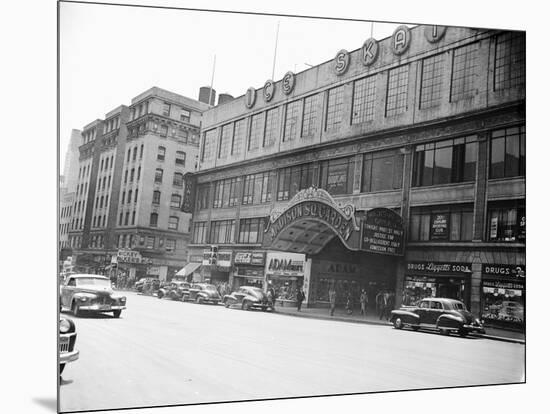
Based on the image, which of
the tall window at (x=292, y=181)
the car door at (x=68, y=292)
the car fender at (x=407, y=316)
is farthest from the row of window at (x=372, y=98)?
the car fender at (x=407, y=316)

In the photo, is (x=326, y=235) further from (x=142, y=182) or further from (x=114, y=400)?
(x=114, y=400)

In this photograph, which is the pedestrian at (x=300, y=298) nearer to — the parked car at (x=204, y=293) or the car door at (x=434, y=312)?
the parked car at (x=204, y=293)

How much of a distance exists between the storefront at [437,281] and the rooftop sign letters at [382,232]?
0.49 m

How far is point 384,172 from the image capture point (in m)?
10.3

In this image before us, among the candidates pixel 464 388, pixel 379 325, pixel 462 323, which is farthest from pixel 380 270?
pixel 464 388

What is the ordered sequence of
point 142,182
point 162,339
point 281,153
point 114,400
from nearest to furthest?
point 114,400 → point 162,339 → point 142,182 → point 281,153

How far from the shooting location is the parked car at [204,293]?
9164 mm

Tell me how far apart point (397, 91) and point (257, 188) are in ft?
10.9

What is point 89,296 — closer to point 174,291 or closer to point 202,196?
point 174,291

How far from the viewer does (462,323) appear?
9828 millimetres

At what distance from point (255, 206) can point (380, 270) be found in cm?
267

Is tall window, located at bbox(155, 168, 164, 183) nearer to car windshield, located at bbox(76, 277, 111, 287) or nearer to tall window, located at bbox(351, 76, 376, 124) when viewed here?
car windshield, located at bbox(76, 277, 111, 287)

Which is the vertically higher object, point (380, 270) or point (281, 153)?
point (281, 153)

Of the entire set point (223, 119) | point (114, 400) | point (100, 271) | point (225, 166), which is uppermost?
point (223, 119)
